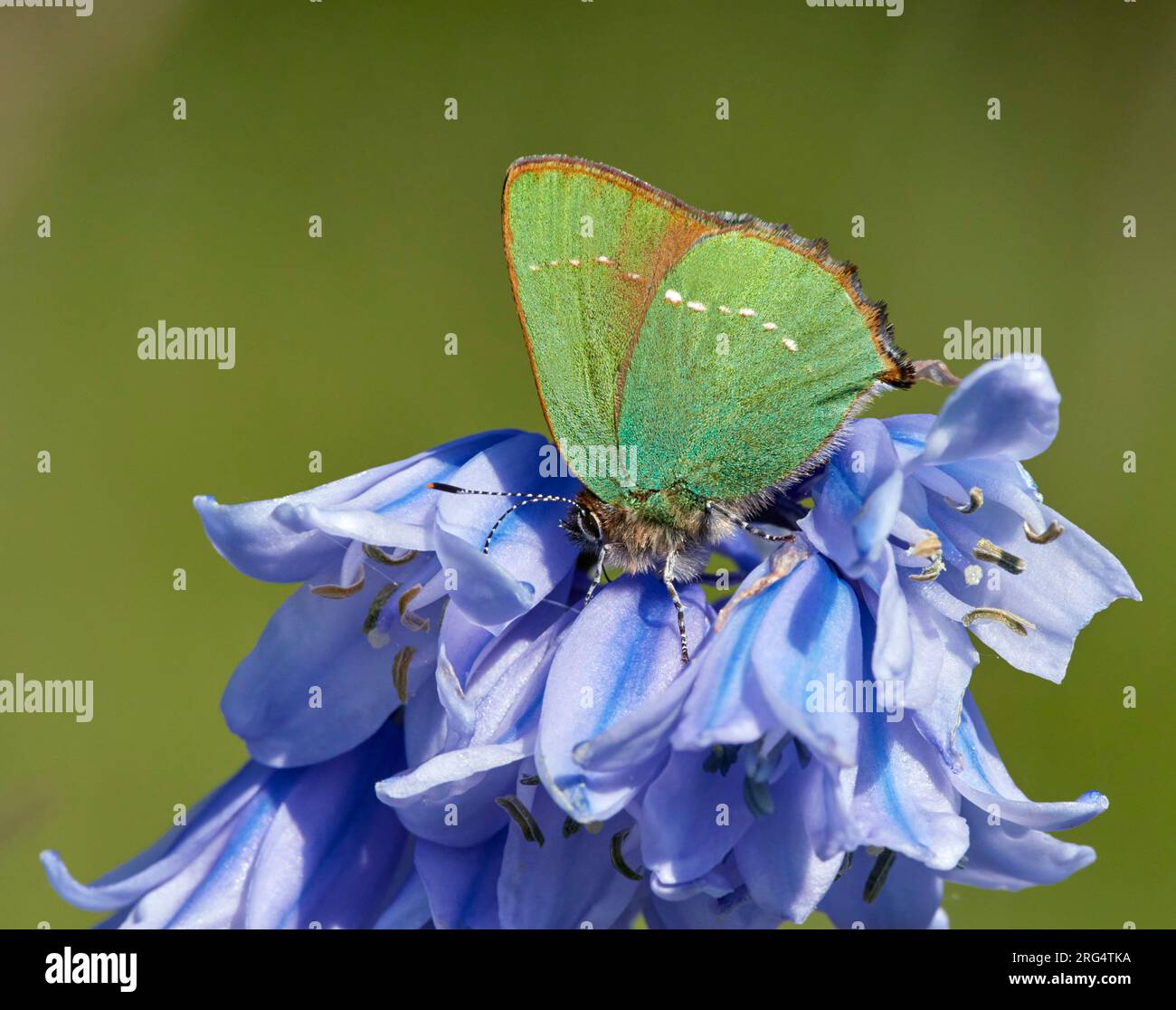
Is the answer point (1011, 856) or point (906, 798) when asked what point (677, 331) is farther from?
point (1011, 856)

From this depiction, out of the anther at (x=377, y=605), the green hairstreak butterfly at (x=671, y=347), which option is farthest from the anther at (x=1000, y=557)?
the anther at (x=377, y=605)

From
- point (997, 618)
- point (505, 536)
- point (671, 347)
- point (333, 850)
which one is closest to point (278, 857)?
point (333, 850)

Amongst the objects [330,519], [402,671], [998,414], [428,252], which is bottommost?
[402,671]

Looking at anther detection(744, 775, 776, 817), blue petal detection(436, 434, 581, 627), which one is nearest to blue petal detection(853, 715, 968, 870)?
anther detection(744, 775, 776, 817)

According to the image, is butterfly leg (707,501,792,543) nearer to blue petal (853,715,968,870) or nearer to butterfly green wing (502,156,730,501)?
butterfly green wing (502,156,730,501)

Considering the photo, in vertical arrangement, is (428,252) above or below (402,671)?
above

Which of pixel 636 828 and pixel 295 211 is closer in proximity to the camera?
pixel 636 828

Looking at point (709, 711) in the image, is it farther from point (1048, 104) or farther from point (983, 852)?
point (1048, 104)

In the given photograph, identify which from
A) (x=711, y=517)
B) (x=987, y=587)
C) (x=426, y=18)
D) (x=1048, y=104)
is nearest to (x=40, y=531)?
(x=426, y=18)
